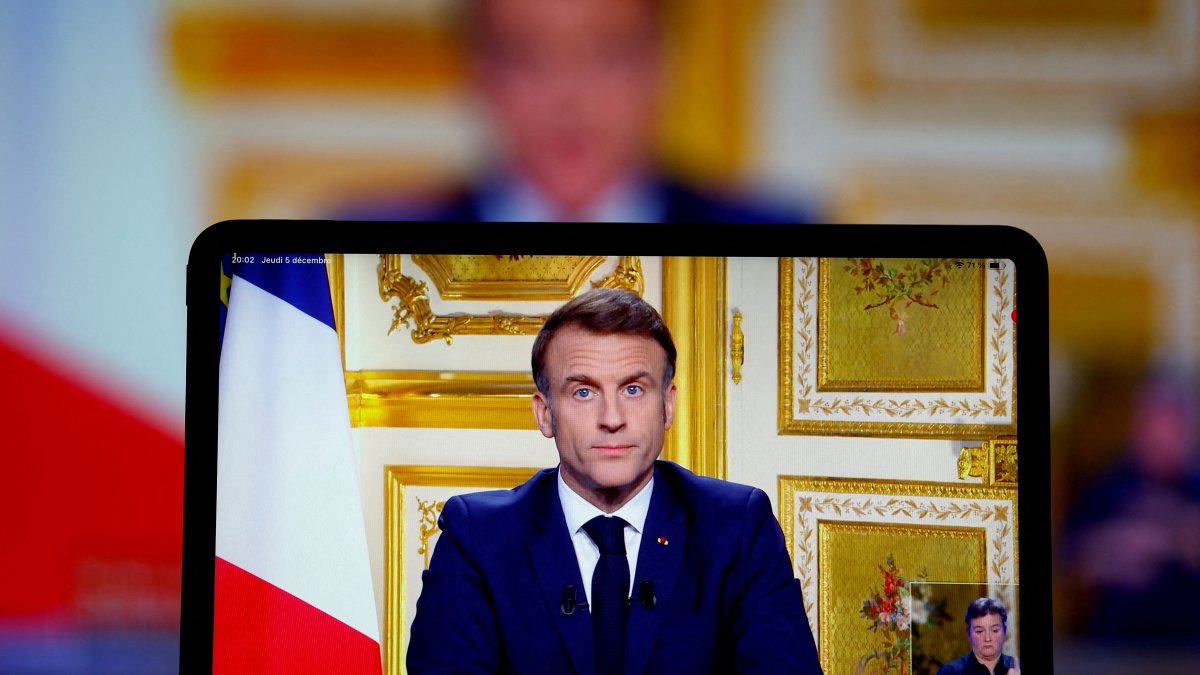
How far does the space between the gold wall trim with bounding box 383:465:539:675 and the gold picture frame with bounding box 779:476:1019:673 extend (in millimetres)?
247

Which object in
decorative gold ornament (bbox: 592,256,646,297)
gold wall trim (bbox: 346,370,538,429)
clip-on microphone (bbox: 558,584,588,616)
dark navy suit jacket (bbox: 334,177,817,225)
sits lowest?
clip-on microphone (bbox: 558,584,588,616)

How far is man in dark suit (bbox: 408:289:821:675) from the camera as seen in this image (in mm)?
869

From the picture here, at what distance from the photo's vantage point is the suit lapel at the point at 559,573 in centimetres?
86

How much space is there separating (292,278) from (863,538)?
0.56 metres

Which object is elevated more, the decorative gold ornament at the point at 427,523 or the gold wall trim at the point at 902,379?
the gold wall trim at the point at 902,379

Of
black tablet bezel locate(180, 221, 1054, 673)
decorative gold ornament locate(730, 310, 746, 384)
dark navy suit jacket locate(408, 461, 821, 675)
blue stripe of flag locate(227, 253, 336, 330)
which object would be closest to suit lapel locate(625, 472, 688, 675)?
dark navy suit jacket locate(408, 461, 821, 675)

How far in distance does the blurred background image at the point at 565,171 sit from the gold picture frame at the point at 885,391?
201 mm

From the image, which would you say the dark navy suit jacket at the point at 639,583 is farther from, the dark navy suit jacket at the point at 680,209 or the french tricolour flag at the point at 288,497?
the dark navy suit jacket at the point at 680,209

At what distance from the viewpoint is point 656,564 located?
2.88ft

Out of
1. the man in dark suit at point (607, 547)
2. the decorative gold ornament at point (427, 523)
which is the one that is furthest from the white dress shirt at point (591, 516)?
the decorative gold ornament at point (427, 523)

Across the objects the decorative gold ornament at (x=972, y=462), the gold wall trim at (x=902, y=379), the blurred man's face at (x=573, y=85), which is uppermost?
the blurred man's face at (x=573, y=85)

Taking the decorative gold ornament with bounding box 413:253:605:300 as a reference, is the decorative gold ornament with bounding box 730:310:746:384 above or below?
below

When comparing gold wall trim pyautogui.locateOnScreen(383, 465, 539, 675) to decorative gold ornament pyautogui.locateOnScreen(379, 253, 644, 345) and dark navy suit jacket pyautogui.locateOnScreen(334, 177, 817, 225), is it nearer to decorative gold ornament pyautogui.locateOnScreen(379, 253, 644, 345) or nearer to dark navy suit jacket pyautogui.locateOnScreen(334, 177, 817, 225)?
decorative gold ornament pyautogui.locateOnScreen(379, 253, 644, 345)

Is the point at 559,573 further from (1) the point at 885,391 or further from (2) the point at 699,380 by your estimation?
(1) the point at 885,391
